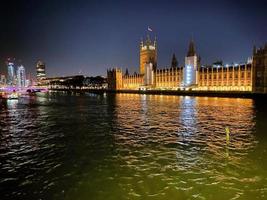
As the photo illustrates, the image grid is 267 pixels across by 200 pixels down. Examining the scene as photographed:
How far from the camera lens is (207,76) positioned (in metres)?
122

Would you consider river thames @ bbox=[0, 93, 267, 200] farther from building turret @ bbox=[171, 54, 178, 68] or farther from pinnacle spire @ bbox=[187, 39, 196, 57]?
building turret @ bbox=[171, 54, 178, 68]

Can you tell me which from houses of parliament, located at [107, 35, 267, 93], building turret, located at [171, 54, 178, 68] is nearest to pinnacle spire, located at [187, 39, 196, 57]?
houses of parliament, located at [107, 35, 267, 93]

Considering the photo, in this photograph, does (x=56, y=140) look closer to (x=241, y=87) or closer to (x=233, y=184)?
(x=233, y=184)

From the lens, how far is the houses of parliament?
9525cm

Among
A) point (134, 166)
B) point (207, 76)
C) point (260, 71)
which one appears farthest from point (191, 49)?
point (134, 166)

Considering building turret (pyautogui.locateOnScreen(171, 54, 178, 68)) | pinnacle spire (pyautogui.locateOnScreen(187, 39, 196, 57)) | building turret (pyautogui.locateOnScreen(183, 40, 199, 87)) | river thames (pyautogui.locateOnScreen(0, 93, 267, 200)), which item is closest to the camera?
river thames (pyautogui.locateOnScreen(0, 93, 267, 200))

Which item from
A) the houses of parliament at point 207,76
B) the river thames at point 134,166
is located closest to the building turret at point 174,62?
the houses of parliament at point 207,76

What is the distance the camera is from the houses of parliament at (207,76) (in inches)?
3750

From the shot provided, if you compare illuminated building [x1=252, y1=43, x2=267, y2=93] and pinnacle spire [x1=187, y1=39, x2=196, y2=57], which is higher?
pinnacle spire [x1=187, y1=39, x2=196, y2=57]

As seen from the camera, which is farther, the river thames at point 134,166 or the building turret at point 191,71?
the building turret at point 191,71

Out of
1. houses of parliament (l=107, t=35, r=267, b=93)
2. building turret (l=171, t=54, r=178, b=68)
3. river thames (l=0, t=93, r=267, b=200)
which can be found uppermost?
building turret (l=171, t=54, r=178, b=68)

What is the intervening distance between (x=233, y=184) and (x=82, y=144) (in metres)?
11.3

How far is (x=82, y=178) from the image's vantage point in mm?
12352

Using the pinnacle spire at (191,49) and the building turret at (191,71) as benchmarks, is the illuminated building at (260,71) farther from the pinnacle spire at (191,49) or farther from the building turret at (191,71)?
the pinnacle spire at (191,49)
